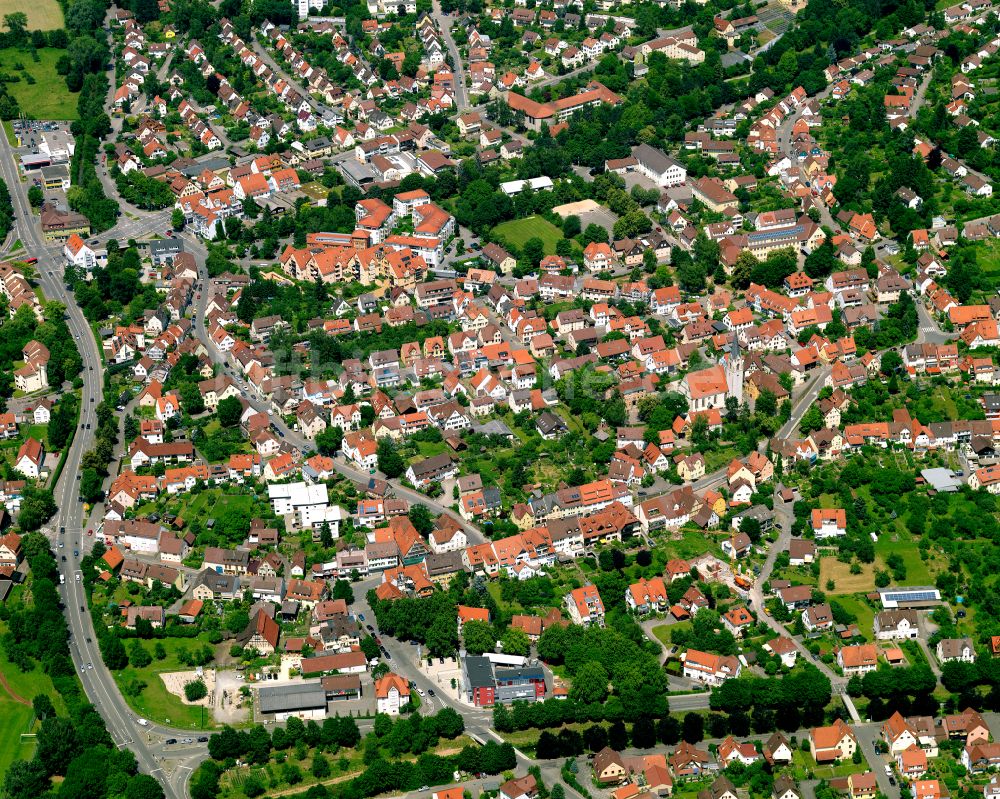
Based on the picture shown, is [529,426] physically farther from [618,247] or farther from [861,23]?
[861,23]

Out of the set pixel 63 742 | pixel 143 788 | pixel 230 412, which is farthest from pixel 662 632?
pixel 230 412

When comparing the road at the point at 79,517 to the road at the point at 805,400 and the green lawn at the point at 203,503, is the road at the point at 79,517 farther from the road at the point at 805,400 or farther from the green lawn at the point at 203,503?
the road at the point at 805,400

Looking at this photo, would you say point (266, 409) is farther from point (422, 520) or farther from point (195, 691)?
point (195, 691)

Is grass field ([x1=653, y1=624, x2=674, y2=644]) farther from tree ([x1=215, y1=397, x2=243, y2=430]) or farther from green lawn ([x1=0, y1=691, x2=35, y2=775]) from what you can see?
tree ([x1=215, y1=397, x2=243, y2=430])

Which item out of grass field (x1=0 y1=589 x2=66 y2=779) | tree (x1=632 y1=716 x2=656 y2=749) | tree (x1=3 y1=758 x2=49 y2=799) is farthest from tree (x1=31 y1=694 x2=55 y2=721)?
tree (x1=632 y1=716 x2=656 y2=749)

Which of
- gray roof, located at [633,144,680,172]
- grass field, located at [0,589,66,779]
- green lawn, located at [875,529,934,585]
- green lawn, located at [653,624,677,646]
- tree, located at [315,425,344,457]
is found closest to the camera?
grass field, located at [0,589,66,779]

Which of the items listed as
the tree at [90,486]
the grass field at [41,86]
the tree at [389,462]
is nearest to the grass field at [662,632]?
the tree at [389,462]
